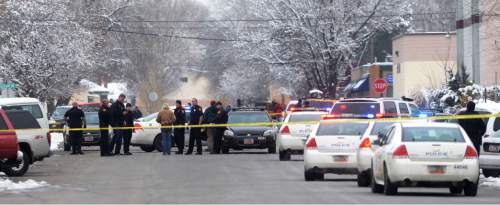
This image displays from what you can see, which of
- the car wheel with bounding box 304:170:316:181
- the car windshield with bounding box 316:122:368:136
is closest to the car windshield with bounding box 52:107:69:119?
the car windshield with bounding box 316:122:368:136

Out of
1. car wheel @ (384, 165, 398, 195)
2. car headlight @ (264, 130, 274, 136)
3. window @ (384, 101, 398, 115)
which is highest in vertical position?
window @ (384, 101, 398, 115)

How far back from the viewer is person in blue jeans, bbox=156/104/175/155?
36.5m

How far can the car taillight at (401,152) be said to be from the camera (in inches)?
754

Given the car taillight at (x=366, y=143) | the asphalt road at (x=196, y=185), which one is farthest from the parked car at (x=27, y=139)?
the car taillight at (x=366, y=143)

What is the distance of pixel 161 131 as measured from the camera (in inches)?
1455

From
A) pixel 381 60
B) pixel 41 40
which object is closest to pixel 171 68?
pixel 381 60

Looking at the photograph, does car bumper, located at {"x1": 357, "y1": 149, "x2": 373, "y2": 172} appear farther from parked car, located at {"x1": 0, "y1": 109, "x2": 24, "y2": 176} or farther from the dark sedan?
the dark sedan

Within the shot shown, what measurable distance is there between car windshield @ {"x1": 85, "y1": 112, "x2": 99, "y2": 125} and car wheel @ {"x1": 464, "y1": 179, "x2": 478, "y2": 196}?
24319 millimetres

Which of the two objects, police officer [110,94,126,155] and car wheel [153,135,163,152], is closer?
police officer [110,94,126,155]

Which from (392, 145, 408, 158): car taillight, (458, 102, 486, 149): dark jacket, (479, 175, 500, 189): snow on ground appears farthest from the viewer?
(458, 102, 486, 149): dark jacket

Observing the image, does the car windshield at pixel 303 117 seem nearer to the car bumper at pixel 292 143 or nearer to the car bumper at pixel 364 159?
the car bumper at pixel 292 143

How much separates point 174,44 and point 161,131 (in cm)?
7625

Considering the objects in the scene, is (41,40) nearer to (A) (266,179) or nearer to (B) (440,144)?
(A) (266,179)

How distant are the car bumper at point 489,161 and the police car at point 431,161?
4.14 m
